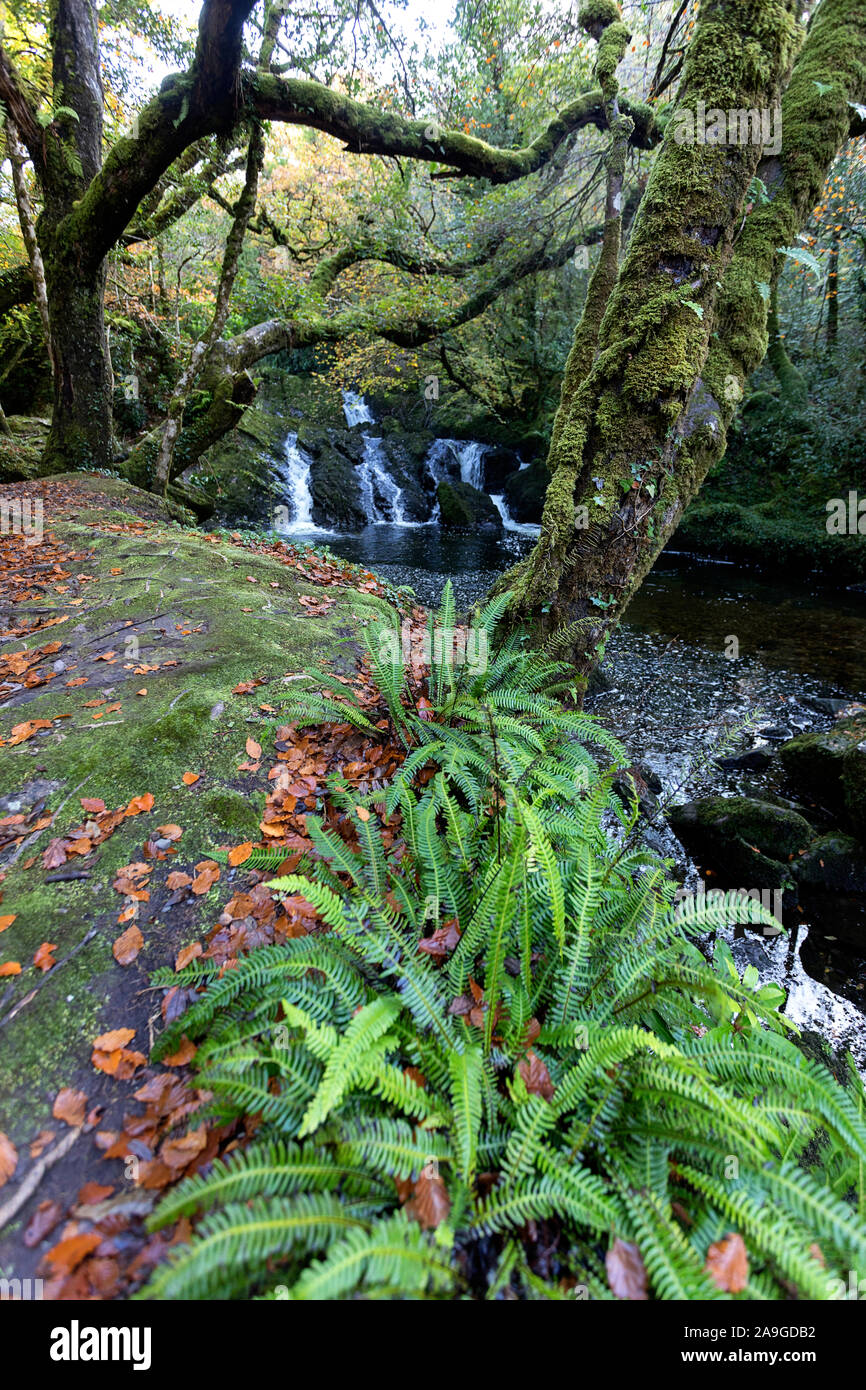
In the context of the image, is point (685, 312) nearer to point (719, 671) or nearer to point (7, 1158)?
point (7, 1158)

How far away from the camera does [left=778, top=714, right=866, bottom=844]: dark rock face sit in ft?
16.6

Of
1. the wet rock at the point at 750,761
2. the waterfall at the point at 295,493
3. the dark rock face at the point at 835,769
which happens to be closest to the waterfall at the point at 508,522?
the waterfall at the point at 295,493

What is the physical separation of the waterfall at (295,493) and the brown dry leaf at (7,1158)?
52.5 ft

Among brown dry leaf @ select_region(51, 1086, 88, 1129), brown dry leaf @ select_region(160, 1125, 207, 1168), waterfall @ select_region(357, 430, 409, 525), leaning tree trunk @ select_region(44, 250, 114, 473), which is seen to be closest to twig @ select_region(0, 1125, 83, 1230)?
brown dry leaf @ select_region(51, 1086, 88, 1129)

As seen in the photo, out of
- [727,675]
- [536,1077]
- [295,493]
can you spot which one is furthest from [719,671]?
[295,493]

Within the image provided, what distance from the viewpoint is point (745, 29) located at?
323 centimetres

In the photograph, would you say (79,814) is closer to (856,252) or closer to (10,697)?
(10,697)

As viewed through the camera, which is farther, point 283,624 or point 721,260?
point 283,624

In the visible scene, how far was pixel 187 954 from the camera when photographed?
6.67 feet

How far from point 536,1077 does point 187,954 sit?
1306mm

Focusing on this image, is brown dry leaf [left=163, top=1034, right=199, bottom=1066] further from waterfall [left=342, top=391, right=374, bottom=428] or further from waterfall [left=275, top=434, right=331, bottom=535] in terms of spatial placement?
waterfall [left=342, top=391, right=374, bottom=428]

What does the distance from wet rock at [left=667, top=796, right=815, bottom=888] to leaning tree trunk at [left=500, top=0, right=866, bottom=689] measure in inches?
81.2
